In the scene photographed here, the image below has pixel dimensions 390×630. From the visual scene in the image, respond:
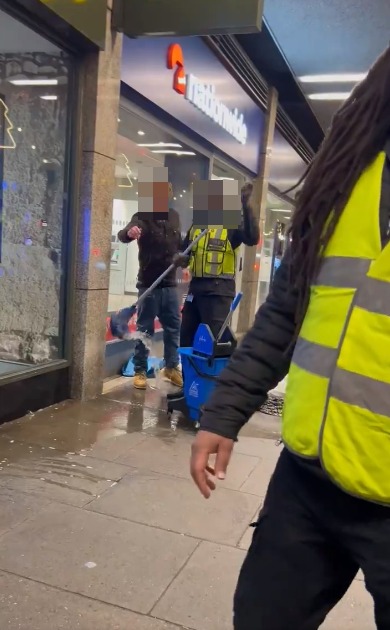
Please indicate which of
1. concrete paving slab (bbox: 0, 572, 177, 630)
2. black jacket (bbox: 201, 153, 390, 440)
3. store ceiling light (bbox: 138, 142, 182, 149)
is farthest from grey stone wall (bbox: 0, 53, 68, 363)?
black jacket (bbox: 201, 153, 390, 440)

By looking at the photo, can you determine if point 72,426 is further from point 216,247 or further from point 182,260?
point 216,247

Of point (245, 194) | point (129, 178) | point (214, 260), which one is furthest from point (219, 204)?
point (129, 178)

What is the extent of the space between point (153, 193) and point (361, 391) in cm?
457

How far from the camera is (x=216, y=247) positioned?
4812mm

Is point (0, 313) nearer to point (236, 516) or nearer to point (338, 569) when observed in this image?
point (236, 516)

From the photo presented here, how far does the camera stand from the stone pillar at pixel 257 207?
10.9 metres

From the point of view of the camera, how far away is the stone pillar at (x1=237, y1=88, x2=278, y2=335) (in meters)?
10.9

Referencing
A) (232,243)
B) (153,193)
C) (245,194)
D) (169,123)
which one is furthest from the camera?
(169,123)

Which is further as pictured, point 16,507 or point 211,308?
point 211,308

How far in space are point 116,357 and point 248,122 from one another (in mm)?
5418

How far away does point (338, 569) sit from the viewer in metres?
1.18

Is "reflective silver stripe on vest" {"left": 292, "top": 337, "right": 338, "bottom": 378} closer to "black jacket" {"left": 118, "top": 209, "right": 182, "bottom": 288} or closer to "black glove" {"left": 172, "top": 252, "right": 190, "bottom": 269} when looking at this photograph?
"black glove" {"left": 172, "top": 252, "right": 190, "bottom": 269}

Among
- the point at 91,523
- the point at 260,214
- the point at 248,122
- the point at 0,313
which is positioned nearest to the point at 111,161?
the point at 0,313

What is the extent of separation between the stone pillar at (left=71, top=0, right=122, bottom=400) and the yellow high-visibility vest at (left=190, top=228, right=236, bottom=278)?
2.93ft
